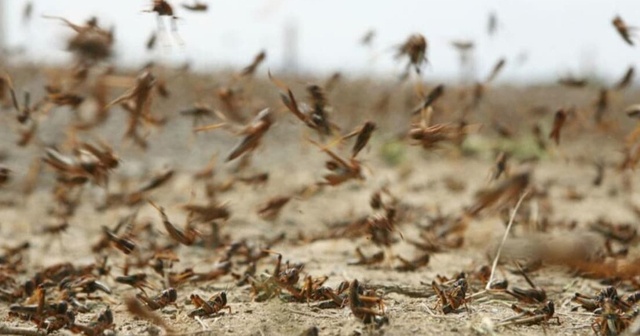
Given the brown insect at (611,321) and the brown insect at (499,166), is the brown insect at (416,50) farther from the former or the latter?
the brown insect at (611,321)

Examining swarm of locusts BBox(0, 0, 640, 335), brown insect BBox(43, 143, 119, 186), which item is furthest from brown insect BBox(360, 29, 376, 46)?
brown insect BBox(43, 143, 119, 186)

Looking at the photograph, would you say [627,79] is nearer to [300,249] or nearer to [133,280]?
[300,249]

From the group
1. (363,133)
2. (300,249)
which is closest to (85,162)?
(363,133)

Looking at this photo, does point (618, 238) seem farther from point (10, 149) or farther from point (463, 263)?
point (10, 149)


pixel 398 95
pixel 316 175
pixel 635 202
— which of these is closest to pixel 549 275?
pixel 635 202

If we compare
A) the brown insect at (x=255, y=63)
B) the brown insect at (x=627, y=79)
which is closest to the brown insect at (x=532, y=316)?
the brown insect at (x=255, y=63)

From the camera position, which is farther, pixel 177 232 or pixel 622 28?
pixel 622 28
